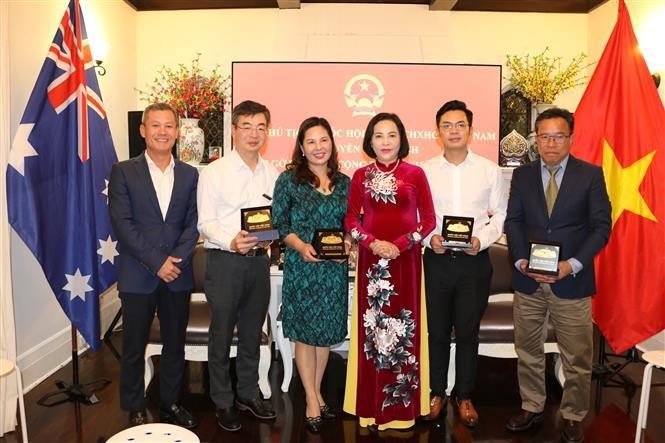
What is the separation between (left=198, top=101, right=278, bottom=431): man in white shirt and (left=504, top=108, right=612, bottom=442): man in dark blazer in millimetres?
1412

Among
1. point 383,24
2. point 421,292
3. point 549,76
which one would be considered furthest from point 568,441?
point 383,24

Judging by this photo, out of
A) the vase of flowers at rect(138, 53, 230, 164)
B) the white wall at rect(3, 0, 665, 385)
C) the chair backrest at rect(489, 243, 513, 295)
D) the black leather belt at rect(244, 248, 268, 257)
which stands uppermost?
the white wall at rect(3, 0, 665, 385)

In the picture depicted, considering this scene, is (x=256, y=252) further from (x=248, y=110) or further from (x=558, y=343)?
(x=558, y=343)

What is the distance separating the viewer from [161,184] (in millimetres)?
3010

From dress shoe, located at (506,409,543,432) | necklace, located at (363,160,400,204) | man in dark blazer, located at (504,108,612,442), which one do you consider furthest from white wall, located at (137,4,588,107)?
dress shoe, located at (506,409,543,432)

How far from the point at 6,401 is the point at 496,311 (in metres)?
3.05

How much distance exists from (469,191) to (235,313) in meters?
1.46

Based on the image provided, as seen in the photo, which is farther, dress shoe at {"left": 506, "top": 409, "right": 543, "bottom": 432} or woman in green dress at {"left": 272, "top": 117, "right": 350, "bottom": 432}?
dress shoe at {"left": 506, "top": 409, "right": 543, "bottom": 432}

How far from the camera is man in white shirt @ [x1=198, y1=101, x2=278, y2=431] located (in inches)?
117

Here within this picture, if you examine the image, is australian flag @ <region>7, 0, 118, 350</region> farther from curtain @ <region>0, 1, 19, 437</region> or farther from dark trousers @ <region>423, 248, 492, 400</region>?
dark trousers @ <region>423, 248, 492, 400</region>

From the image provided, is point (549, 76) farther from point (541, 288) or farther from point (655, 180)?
point (541, 288)

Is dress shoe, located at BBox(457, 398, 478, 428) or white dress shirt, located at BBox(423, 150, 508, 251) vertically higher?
white dress shirt, located at BBox(423, 150, 508, 251)

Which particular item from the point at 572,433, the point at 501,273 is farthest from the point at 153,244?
the point at 501,273

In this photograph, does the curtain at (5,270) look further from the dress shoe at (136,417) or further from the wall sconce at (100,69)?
the wall sconce at (100,69)
